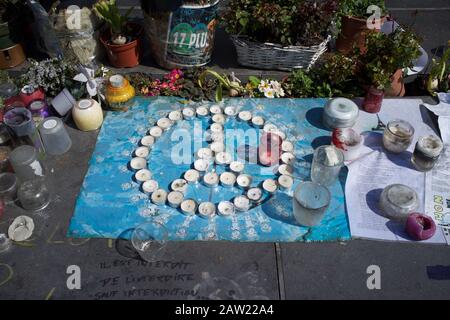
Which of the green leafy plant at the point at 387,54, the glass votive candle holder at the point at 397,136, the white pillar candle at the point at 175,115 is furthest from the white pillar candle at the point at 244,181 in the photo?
the green leafy plant at the point at 387,54

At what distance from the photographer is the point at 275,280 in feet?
7.64

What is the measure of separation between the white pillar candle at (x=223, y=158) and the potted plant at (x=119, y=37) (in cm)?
140

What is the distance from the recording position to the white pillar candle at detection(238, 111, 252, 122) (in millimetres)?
3227

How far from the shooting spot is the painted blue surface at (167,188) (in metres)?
2.53

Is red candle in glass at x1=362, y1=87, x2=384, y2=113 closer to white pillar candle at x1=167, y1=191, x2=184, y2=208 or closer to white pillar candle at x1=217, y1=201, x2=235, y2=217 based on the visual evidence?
Result: white pillar candle at x1=217, y1=201, x2=235, y2=217

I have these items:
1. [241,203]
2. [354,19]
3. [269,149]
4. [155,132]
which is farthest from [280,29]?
[241,203]

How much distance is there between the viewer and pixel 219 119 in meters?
3.21

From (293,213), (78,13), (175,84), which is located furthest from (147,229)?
(78,13)

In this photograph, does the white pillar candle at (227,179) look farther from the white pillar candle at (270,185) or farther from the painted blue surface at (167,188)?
the white pillar candle at (270,185)

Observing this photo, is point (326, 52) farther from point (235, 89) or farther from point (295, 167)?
point (295, 167)

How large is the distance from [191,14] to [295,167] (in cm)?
154

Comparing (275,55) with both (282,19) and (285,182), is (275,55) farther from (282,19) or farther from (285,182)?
(285,182)

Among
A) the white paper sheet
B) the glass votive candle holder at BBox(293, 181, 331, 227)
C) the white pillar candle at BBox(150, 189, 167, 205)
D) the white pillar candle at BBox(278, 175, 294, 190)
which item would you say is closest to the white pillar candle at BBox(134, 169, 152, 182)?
the white pillar candle at BBox(150, 189, 167, 205)
